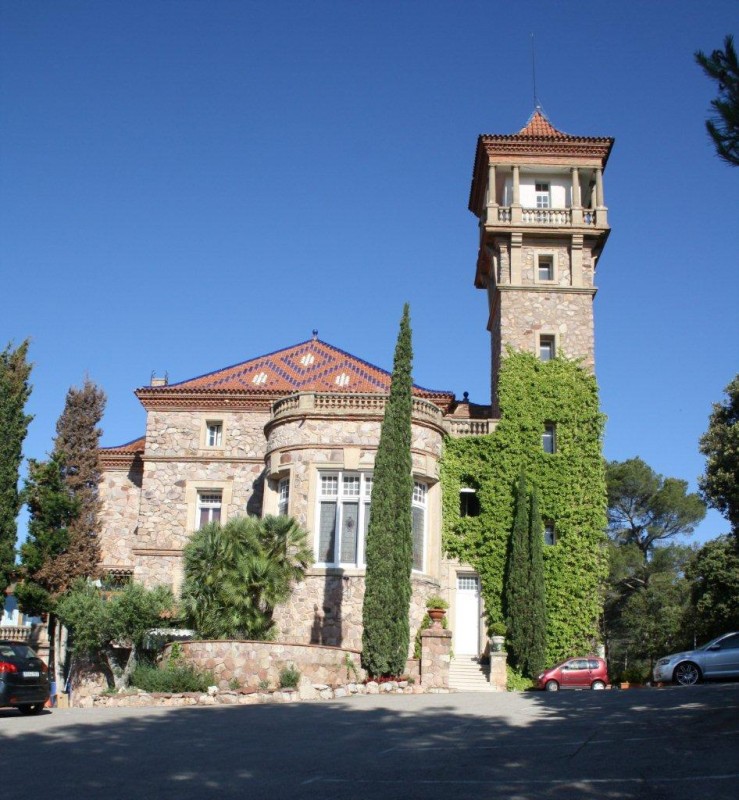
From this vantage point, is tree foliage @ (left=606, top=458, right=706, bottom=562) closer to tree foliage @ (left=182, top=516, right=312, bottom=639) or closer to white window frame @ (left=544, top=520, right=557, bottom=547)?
white window frame @ (left=544, top=520, right=557, bottom=547)

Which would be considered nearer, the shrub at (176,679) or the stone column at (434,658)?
the shrub at (176,679)

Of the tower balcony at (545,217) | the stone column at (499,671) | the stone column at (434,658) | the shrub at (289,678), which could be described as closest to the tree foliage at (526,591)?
the stone column at (499,671)

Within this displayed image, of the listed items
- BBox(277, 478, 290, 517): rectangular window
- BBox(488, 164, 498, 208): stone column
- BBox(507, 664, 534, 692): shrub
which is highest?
BBox(488, 164, 498, 208): stone column

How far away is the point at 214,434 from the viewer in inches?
1321

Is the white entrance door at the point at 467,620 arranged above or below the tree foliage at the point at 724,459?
below

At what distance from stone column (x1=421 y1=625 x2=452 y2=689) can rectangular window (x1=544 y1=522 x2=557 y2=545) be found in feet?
24.6

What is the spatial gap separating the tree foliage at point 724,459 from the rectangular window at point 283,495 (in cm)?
1612

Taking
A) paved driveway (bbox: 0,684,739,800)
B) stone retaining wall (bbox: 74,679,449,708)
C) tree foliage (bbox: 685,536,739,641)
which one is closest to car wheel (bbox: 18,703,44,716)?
paved driveway (bbox: 0,684,739,800)

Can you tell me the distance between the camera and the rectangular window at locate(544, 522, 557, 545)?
29531 millimetres

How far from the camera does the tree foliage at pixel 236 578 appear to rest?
22.2 m

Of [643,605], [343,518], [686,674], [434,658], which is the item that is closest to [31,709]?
[434,658]

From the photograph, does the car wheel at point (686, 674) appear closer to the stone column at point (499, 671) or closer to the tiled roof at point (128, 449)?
the stone column at point (499, 671)

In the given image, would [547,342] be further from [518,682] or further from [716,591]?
[716,591]

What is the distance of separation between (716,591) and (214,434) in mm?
21085
